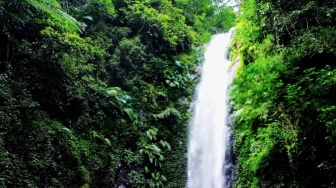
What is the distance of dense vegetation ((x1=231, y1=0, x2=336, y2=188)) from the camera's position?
4.90 meters

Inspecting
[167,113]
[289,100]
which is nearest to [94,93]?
[167,113]

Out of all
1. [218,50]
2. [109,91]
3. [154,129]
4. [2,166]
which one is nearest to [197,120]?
[154,129]

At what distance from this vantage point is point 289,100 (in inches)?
216

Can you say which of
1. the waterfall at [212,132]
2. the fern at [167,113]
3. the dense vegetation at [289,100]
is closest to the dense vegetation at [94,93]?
the fern at [167,113]

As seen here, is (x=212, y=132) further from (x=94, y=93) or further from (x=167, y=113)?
(x=94, y=93)

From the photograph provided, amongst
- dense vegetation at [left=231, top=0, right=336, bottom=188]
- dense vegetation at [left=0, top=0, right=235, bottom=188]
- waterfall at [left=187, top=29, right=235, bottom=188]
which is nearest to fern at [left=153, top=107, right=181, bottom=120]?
dense vegetation at [left=0, top=0, right=235, bottom=188]

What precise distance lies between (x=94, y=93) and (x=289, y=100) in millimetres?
5079

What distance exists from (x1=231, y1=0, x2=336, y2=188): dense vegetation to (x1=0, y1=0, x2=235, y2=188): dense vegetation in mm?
2893

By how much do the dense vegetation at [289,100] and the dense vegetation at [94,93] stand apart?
9.49 ft

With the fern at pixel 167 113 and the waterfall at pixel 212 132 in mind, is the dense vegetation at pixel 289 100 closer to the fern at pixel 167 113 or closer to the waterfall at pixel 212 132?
the waterfall at pixel 212 132

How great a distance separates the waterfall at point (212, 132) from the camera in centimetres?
798

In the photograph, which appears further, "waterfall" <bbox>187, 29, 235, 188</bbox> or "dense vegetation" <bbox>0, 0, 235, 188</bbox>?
"waterfall" <bbox>187, 29, 235, 188</bbox>

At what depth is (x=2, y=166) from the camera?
5.32 meters

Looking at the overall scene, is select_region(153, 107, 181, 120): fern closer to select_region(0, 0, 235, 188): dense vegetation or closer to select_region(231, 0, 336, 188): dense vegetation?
select_region(0, 0, 235, 188): dense vegetation
